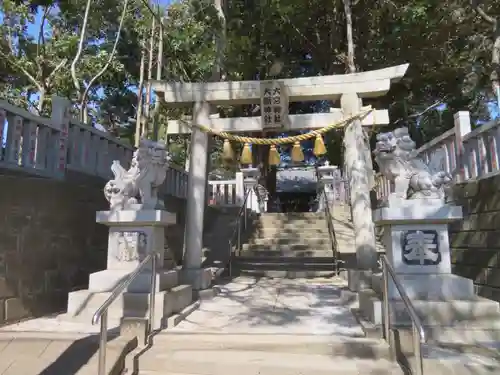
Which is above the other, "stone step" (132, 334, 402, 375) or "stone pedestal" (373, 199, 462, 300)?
"stone pedestal" (373, 199, 462, 300)

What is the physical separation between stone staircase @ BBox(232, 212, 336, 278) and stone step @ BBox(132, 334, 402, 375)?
17.0ft

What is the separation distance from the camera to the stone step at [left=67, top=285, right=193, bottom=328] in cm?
509

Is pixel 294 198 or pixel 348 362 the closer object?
pixel 348 362

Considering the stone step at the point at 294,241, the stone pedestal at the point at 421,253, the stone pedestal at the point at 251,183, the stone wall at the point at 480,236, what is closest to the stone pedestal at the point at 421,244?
the stone pedestal at the point at 421,253

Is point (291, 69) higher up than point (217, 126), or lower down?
higher up

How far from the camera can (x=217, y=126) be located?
768cm

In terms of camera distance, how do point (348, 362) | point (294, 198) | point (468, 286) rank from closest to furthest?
point (348, 362) < point (468, 286) < point (294, 198)

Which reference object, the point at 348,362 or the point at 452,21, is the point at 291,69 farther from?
the point at 348,362

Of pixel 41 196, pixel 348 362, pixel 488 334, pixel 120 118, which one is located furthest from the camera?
pixel 120 118

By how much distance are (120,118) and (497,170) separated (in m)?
18.2

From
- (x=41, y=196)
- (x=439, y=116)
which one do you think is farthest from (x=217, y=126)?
(x=439, y=116)

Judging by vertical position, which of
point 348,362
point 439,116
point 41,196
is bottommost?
point 348,362

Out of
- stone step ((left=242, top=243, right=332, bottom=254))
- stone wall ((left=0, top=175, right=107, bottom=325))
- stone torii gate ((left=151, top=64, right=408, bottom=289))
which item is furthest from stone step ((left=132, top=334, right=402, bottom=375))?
stone step ((left=242, top=243, right=332, bottom=254))

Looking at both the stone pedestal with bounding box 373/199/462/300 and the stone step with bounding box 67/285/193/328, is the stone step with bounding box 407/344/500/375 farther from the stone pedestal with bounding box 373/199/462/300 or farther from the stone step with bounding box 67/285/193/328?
the stone step with bounding box 67/285/193/328
